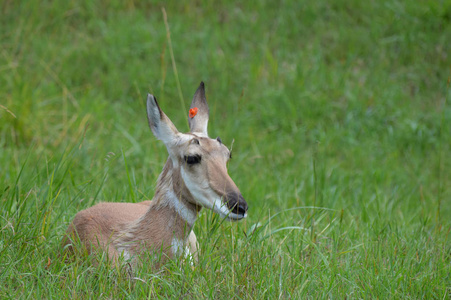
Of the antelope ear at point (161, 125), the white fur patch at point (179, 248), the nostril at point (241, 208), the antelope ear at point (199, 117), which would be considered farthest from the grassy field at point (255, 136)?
the antelope ear at point (161, 125)

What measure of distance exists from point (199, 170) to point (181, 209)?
0.29 metres

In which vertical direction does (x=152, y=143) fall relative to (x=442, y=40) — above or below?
below

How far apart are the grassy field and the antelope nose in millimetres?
340

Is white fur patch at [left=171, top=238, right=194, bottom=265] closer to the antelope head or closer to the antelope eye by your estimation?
the antelope head

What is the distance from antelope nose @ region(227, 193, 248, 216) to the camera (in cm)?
312

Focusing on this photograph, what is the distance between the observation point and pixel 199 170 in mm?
3359

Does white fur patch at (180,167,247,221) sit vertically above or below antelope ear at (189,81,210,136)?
below

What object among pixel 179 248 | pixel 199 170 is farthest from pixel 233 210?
pixel 179 248

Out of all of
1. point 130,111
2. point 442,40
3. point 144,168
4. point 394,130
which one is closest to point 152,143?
point 144,168

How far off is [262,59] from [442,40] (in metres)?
2.85

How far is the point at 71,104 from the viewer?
23.9ft

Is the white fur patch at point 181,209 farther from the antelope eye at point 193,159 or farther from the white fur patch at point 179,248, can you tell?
the antelope eye at point 193,159

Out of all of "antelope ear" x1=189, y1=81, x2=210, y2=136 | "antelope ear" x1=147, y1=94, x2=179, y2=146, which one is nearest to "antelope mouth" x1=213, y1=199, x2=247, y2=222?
"antelope ear" x1=147, y1=94, x2=179, y2=146

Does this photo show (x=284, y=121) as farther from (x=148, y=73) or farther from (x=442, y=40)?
(x=442, y=40)
